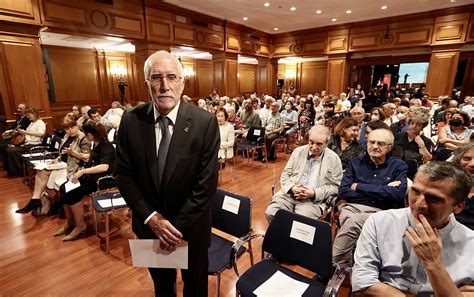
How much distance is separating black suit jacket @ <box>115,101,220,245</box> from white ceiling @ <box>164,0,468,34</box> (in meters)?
6.92

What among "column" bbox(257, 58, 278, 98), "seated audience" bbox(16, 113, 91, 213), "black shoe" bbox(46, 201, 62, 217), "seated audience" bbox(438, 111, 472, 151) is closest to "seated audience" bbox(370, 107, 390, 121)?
"seated audience" bbox(438, 111, 472, 151)

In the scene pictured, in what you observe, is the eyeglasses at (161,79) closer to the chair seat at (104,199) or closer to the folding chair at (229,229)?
the folding chair at (229,229)

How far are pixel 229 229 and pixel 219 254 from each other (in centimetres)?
22

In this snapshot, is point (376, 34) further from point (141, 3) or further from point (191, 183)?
point (191, 183)

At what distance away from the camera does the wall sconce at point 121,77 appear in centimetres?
904

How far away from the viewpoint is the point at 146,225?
51.7 inches

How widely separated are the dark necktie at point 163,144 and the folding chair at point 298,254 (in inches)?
33.2

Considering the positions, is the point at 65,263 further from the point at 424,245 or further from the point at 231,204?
the point at 424,245

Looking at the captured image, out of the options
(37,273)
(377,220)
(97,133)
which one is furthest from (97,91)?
(377,220)

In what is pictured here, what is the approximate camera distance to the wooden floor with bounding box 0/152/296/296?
6.67ft

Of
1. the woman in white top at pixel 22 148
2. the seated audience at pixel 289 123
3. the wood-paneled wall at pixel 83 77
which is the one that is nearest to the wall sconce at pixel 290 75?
the seated audience at pixel 289 123

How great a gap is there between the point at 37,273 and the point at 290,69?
1285 centimetres

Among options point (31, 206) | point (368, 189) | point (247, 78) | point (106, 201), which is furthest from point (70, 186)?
point (247, 78)

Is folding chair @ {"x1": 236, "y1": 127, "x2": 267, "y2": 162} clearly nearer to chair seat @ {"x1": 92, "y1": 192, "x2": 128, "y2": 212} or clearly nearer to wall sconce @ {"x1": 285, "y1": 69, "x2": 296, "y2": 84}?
chair seat @ {"x1": 92, "y1": 192, "x2": 128, "y2": 212}
